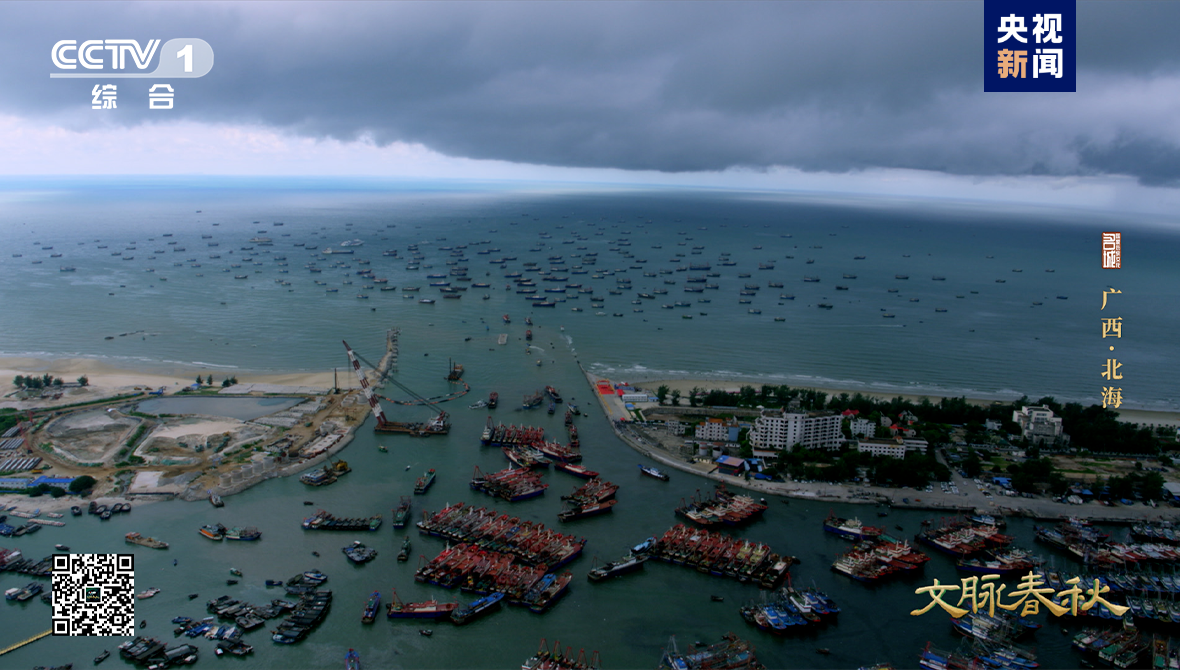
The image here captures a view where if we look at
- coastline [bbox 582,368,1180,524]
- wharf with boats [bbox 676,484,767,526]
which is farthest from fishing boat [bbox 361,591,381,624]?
coastline [bbox 582,368,1180,524]

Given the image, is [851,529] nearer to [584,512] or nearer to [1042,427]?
[584,512]

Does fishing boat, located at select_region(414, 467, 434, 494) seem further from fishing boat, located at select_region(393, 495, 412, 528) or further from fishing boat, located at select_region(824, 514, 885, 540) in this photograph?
fishing boat, located at select_region(824, 514, 885, 540)

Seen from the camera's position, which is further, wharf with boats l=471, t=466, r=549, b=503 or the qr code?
wharf with boats l=471, t=466, r=549, b=503

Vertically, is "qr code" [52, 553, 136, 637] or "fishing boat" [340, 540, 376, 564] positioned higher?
"qr code" [52, 553, 136, 637]

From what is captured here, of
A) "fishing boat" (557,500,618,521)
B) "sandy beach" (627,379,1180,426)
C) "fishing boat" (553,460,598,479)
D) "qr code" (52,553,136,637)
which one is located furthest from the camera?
"sandy beach" (627,379,1180,426)

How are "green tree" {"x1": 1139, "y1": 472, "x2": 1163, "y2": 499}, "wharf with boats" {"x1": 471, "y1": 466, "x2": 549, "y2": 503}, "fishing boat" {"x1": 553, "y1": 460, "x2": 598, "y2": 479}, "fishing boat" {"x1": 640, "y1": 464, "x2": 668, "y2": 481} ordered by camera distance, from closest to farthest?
"wharf with boats" {"x1": 471, "y1": 466, "x2": 549, "y2": 503} → "green tree" {"x1": 1139, "y1": 472, "x2": 1163, "y2": 499} → "fishing boat" {"x1": 553, "y1": 460, "x2": 598, "y2": 479} → "fishing boat" {"x1": 640, "y1": 464, "x2": 668, "y2": 481}

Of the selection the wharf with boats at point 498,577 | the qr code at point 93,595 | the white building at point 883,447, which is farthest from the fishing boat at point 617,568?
the white building at point 883,447

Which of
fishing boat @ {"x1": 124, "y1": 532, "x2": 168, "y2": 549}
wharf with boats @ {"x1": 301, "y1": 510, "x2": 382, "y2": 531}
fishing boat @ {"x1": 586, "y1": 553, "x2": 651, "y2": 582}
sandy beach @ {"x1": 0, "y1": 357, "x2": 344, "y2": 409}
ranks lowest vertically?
fishing boat @ {"x1": 586, "y1": 553, "x2": 651, "y2": 582}

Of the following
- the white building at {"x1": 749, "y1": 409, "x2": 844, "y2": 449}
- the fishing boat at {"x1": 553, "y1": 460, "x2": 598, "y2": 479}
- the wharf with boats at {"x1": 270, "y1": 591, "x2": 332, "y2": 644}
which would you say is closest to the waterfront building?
the white building at {"x1": 749, "y1": 409, "x2": 844, "y2": 449}
